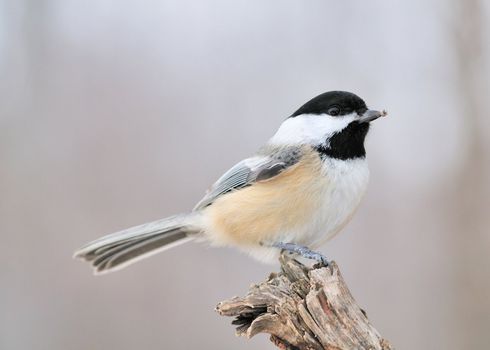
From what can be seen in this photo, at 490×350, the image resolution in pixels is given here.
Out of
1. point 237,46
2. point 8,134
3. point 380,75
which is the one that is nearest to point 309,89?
point 380,75

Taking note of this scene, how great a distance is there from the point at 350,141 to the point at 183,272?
110 inches

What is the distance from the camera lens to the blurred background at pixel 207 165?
4.73 metres

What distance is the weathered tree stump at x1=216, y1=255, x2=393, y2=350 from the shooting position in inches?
79.8

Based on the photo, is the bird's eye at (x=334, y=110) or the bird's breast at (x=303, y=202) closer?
the bird's breast at (x=303, y=202)

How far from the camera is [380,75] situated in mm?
5047

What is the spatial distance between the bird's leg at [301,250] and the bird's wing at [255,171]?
318 mm

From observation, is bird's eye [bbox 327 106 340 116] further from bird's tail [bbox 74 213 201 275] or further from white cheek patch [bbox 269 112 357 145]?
bird's tail [bbox 74 213 201 275]

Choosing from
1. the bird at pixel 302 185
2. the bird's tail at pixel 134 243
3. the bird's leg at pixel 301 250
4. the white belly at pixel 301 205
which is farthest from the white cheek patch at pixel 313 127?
the bird's tail at pixel 134 243

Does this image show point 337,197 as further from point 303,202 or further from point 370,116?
point 370,116

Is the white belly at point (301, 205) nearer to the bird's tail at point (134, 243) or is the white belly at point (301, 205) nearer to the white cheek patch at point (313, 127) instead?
the white cheek patch at point (313, 127)

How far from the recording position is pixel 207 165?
18.1 ft

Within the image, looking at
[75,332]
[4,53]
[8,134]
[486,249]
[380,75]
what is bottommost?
[486,249]

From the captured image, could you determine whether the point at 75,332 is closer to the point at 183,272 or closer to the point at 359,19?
the point at 183,272

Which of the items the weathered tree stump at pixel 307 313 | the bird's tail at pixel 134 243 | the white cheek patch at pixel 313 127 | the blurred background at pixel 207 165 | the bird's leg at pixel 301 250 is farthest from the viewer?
the blurred background at pixel 207 165
